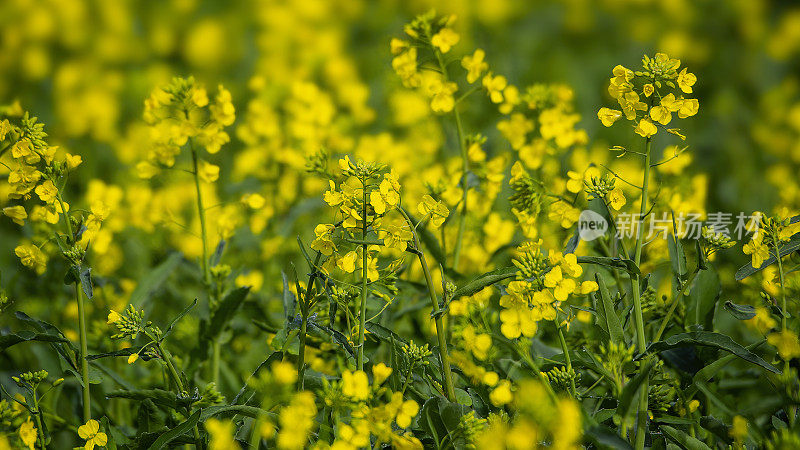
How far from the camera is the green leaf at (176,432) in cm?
122

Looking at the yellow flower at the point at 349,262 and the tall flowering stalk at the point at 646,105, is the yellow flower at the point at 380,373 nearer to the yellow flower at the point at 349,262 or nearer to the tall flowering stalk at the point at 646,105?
the yellow flower at the point at 349,262

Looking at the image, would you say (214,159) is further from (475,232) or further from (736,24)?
(736,24)

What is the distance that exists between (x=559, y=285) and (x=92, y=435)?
0.90 m

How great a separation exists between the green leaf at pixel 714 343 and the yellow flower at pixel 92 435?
40.0 inches

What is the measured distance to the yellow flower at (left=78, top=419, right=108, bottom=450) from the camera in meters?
1.28

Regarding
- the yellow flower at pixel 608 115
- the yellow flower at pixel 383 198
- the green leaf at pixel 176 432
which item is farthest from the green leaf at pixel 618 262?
the green leaf at pixel 176 432

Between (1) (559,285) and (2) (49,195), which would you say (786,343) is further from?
(2) (49,195)

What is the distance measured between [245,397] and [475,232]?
1.02 m

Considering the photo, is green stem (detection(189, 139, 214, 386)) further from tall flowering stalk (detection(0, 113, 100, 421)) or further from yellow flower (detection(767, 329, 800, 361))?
yellow flower (detection(767, 329, 800, 361))

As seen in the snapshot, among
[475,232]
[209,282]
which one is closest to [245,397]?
[209,282]

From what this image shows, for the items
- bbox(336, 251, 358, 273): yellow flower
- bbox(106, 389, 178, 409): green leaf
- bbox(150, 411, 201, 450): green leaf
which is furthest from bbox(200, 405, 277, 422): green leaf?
bbox(336, 251, 358, 273): yellow flower

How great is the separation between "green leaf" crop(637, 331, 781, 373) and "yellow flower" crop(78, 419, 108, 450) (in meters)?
1.02

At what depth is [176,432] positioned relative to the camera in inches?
48.3

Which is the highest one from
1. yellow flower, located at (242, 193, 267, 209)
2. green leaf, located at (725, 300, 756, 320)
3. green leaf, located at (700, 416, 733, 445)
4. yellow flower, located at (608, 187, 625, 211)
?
yellow flower, located at (242, 193, 267, 209)
